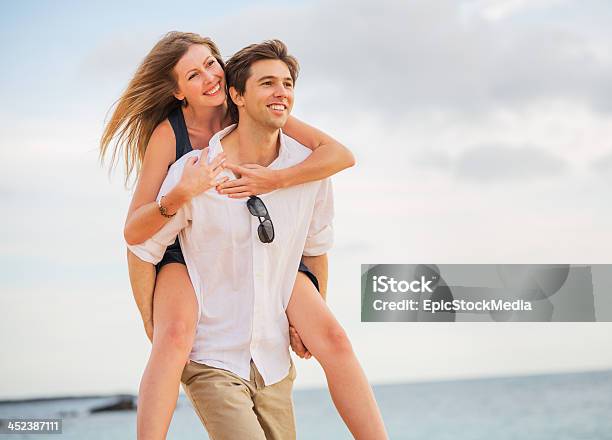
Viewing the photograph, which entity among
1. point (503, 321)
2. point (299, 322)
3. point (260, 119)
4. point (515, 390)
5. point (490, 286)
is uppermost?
point (260, 119)

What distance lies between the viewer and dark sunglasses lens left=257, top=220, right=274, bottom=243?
288 cm

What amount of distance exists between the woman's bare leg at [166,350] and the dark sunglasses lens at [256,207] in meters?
0.29

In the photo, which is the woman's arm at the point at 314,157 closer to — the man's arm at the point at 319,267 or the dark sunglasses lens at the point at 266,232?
the dark sunglasses lens at the point at 266,232

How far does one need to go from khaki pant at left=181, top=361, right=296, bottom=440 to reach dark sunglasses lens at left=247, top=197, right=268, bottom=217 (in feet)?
1.51

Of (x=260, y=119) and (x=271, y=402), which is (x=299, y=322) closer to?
(x=271, y=402)

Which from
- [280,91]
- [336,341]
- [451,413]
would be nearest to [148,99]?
[280,91]

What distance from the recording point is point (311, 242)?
3133mm

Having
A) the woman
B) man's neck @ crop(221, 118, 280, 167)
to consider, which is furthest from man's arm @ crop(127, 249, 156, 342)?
man's neck @ crop(221, 118, 280, 167)

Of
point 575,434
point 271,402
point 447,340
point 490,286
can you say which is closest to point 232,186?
point 271,402

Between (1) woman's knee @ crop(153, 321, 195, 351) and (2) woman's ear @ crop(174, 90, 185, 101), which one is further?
(2) woman's ear @ crop(174, 90, 185, 101)

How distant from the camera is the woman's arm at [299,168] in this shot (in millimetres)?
2896

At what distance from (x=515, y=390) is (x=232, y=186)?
1373cm

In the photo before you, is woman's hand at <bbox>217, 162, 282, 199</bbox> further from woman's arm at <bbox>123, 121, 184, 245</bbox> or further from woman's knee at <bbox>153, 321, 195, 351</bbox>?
woman's knee at <bbox>153, 321, 195, 351</bbox>

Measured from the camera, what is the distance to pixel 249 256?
2.94 m
